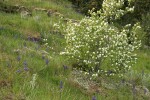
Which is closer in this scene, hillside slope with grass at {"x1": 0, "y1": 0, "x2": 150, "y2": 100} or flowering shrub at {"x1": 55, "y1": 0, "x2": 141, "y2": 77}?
hillside slope with grass at {"x1": 0, "y1": 0, "x2": 150, "y2": 100}

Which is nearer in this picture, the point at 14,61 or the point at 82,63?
the point at 14,61

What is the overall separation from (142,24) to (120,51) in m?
10.9

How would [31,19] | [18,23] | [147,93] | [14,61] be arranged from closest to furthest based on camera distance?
[14,61] → [147,93] → [18,23] → [31,19]

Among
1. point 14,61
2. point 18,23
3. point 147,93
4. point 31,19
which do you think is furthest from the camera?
point 31,19

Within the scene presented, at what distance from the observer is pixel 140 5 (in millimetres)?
19203

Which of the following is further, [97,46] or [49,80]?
[97,46]

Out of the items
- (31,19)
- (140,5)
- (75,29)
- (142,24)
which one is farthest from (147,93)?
(140,5)

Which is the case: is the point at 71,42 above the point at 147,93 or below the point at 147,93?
above

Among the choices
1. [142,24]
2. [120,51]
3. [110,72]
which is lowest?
[142,24]

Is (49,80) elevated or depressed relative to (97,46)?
depressed

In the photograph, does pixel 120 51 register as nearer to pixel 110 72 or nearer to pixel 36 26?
pixel 110 72

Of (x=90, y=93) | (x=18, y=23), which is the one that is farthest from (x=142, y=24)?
(x=90, y=93)

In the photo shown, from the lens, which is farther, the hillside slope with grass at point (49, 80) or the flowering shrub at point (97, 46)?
the flowering shrub at point (97, 46)

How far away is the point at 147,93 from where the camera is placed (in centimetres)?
751
